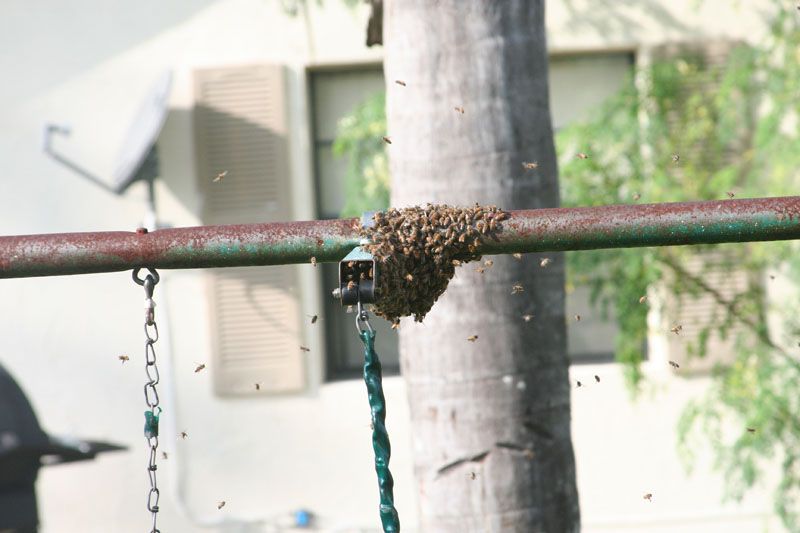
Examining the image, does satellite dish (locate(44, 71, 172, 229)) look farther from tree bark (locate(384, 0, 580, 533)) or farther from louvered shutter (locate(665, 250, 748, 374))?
tree bark (locate(384, 0, 580, 533))

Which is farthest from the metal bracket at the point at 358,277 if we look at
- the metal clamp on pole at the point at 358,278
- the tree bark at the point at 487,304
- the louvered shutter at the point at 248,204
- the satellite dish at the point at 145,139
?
the louvered shutter at the point at 248,204

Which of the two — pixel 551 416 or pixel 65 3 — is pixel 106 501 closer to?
pixel 65 3

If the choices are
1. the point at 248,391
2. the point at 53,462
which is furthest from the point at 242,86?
the point at 53,462

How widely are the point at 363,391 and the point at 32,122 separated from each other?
2.40 meters

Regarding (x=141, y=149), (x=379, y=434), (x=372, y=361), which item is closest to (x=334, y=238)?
(x=372, y=361)

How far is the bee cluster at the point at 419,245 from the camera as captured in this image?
1616mm

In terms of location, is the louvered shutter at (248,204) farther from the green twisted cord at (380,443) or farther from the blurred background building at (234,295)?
the green twisted cord at (380,443)

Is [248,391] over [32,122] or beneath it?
beneath

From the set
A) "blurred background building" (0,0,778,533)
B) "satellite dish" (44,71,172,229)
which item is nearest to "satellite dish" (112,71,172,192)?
"satellite dish" (44,71,172,229)

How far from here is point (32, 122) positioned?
6.12 m

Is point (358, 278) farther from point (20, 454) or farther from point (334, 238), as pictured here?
point (20, 454)

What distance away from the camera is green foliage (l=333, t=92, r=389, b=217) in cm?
539

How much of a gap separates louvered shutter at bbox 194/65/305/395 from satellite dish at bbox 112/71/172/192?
248 mm

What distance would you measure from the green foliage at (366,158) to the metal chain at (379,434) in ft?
12.5
